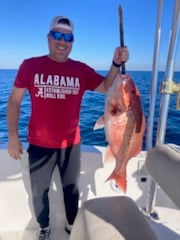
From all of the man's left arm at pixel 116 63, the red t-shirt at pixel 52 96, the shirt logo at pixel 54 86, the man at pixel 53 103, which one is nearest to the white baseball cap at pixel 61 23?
the man at pixel 53 103

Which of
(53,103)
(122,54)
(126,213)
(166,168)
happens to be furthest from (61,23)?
(126,213)

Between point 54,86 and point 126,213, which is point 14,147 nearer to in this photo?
point 54,86

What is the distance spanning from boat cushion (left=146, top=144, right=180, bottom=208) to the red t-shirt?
0.74 metres

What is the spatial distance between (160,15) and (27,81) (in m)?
1.04

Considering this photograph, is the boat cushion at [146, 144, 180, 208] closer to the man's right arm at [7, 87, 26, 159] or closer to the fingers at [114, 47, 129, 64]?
the fingers at [114, 47, 129, 64]

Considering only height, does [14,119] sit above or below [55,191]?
above

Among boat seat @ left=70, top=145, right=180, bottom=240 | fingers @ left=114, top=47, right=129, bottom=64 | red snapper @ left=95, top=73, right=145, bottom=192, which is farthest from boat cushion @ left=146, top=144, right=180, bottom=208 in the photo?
fingers @ left=114, top=47, right=129, bottom=64

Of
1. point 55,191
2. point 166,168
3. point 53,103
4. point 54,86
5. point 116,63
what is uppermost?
point 116,63

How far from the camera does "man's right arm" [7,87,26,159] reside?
88.0 inches

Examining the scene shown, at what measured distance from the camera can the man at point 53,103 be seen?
2.21m

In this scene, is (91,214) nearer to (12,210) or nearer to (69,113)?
(69,113)

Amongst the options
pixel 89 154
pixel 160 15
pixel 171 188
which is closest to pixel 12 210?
pixel 89 154

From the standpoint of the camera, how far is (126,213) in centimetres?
153

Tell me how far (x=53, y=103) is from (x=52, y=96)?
0.17ft
